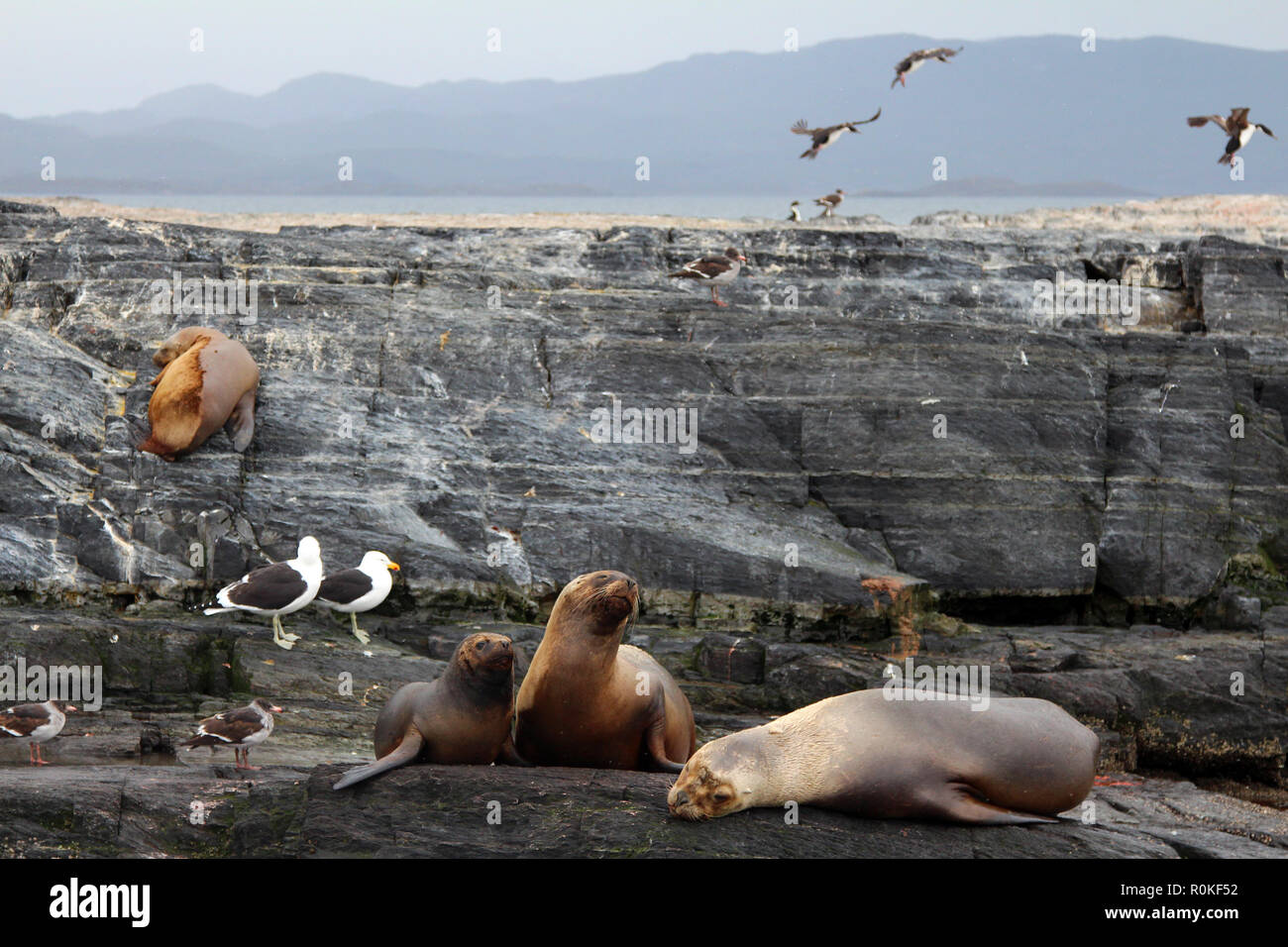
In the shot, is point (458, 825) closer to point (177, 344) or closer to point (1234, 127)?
point (177, 344)

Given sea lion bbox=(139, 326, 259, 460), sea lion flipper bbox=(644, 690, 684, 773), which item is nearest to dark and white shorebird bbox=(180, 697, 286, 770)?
sea lion flipper bbox=(644, 690, 684, 773)

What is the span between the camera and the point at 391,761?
22.9 feet

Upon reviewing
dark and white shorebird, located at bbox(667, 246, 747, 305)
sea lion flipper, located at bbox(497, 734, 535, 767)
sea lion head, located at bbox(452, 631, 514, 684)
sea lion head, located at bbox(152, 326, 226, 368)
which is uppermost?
dark and white shorebird, located at bbox(667, 246, 747, 305)

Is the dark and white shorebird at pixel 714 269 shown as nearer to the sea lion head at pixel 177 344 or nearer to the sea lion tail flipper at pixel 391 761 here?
the sea lion head at pixel 177 344

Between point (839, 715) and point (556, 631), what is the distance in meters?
1.70

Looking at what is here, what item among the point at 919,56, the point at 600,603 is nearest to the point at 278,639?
the point at 600,603

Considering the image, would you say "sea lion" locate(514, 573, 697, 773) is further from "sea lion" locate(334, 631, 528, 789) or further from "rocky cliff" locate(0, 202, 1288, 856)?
"rocky cliff" locate(0, 202, 1288, 856)

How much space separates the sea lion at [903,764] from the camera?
653 cm

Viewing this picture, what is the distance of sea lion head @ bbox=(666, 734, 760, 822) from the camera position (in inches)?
253

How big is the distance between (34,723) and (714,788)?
431 centimetres

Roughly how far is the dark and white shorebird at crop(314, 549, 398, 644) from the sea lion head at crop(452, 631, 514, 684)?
12.0 feet

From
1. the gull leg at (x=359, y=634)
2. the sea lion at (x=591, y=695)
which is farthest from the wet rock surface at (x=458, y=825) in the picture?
the gull leg at (x=359, y=634)
